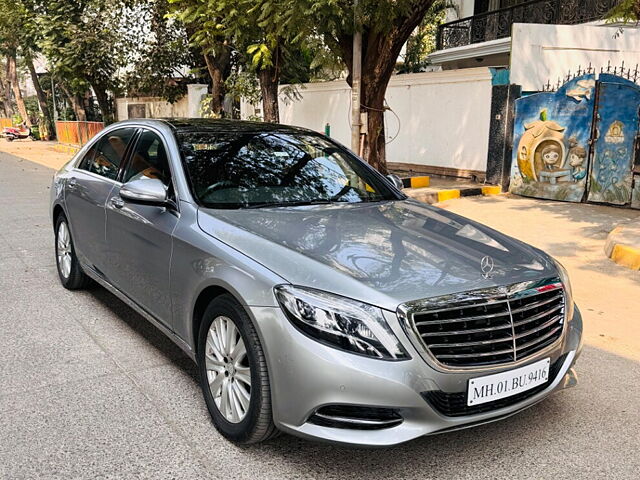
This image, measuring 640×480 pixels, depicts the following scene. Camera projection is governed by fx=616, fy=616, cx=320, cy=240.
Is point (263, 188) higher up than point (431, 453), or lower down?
higher up

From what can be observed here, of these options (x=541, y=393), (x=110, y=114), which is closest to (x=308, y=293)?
(x=541, y=393)

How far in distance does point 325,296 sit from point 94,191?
9.50 ft

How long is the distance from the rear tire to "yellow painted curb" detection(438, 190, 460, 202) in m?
7.41

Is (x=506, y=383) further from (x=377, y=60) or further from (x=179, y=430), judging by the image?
(x=377, y=60)

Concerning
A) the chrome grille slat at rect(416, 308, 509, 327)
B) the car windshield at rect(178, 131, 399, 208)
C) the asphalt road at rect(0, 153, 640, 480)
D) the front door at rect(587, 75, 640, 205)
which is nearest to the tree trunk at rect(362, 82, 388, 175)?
the front door at rect(587, 75, 640, 205)

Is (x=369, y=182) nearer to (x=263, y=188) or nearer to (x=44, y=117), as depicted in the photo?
(x=263, y=188)

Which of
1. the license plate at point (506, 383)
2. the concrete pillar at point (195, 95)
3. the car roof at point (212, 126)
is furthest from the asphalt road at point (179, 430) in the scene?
the concrete pillar at point (195, 95)

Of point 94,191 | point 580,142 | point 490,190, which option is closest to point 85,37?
point 490,190

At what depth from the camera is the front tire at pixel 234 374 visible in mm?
2809

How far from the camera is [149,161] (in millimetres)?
4234

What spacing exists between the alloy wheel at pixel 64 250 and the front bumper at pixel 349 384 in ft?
11.5

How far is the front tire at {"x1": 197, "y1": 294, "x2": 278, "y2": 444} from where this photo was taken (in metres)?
2.81

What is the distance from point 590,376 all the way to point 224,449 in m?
2.42

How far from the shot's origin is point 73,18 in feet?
76.8
